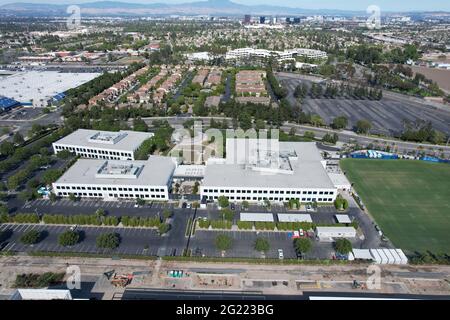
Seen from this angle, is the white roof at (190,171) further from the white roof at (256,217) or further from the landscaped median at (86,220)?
the white roof at (256,217)

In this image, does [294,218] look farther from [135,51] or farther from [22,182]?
[135,51]

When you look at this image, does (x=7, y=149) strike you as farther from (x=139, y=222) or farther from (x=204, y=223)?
(x=204, y=223)

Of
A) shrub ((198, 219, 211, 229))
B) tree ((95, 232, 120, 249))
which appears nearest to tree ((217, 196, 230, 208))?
shrub ((198, 219, 211, 229))

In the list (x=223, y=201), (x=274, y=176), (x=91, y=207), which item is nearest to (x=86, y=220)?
(x=91, y=207)

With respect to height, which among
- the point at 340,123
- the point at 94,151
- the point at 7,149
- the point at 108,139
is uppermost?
the point at 340,123

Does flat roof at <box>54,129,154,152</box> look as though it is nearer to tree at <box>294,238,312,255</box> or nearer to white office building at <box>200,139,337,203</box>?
white office building at <box>200,139,337,203</box>
